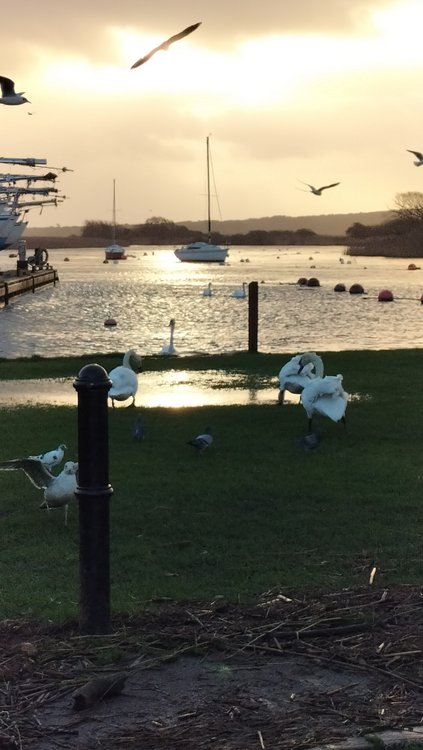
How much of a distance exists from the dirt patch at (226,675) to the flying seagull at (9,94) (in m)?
6.44

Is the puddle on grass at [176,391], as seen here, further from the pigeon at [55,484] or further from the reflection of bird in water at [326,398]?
the pigeon at [55,484]

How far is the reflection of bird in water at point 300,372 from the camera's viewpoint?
12.0m

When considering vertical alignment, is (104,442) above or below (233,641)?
above

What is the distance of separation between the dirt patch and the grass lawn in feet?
1.42

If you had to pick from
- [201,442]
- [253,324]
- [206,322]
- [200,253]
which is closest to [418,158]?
[253,324]

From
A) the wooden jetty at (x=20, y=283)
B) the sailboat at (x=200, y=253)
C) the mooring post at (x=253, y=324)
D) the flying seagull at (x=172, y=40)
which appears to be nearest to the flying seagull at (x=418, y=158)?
the mooring post at (x=253, y=324)

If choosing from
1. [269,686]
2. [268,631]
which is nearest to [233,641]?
[268,631]

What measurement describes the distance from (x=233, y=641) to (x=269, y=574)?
4.15 ft

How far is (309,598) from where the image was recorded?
17.4 ft

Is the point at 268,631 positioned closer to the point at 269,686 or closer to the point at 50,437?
the point at 269,686

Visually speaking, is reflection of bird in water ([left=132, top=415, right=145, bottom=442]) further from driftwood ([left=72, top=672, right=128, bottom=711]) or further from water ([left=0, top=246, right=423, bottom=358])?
water ([left=0, top=246, right=423, bottom=358])

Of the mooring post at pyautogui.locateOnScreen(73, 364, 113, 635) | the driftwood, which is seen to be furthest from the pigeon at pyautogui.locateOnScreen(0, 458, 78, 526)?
the driftwood

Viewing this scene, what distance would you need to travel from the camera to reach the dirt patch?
3.74 meters

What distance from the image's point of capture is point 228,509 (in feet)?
24.7
